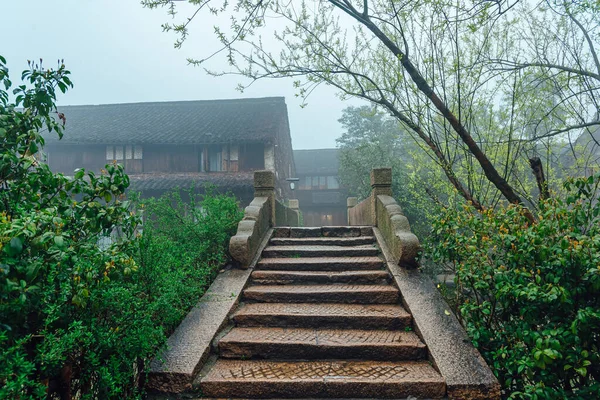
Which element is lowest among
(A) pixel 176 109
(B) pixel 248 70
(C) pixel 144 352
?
(C) pixel 144 352

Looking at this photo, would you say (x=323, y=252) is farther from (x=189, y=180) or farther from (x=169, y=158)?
(x=169, y=158)

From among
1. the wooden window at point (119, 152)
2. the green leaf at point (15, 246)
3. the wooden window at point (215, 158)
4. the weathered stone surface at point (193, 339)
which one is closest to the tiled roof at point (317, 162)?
the wooden window at point (215, 158)

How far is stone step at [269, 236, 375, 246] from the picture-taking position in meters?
6.30

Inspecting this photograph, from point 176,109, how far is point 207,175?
274 inches

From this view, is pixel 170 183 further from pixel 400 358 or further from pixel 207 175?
pixel 400 358

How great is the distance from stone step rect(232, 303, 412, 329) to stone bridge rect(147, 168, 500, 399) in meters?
0.01

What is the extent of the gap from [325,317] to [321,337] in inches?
12.5

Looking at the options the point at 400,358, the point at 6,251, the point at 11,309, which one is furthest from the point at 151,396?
the point at 400,358

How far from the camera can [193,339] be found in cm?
354

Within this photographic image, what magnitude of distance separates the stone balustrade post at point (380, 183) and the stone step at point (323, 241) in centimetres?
64

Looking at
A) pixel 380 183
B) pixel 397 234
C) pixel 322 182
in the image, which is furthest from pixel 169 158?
pixel 397 234

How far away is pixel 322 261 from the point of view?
5.45 metres

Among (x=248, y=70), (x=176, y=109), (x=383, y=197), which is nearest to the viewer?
(x=248, y=70)

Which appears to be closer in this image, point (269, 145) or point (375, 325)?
point (375, 325)
